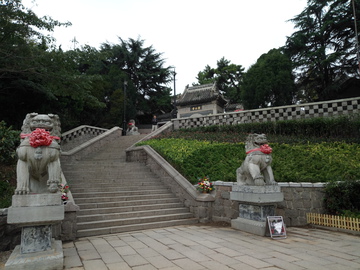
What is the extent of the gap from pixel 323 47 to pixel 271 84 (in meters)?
4.80

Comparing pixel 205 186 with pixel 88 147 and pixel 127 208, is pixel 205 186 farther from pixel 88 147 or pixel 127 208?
pixel 88 147

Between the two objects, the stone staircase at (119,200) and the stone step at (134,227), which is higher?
the stone staircase at (119,200)

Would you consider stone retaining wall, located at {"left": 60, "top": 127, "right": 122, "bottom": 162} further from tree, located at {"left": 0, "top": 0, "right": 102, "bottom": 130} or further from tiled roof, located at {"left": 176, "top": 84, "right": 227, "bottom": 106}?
tiled roof, located at {"left": 176, "top": 84, "right": 227, "bottom": 106}

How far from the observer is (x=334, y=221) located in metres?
5.79

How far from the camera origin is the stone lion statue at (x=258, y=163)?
546 cm

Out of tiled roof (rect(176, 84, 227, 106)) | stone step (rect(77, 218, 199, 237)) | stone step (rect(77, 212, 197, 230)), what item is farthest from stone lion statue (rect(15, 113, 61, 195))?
tiled roof (rect(176, 84, 227, 106))

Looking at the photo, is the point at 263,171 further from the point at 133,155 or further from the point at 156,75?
the point at 156,75

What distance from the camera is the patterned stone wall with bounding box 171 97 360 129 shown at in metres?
11.8

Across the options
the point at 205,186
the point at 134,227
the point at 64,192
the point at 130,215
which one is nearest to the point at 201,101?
the point at 205,186

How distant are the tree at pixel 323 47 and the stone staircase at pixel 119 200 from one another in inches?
594

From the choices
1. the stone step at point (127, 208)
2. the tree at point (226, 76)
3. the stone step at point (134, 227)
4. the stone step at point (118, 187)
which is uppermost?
the tree at point (226, 76)

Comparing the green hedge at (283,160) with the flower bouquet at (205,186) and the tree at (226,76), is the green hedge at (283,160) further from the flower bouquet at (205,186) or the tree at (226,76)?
the tree at (226,76)

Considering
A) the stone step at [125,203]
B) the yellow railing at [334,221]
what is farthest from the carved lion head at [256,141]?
the stone step at [125,203]

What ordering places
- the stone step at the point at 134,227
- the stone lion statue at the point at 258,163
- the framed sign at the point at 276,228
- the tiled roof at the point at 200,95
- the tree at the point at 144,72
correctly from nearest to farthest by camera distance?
1. the framed sign at the point at 276,228
2. the stone lion statue at the point at 258,163
3. the stone step at the point at 134,227
4. the tiled roof at the point at 200,95
5. the tree at the point at 144,72
